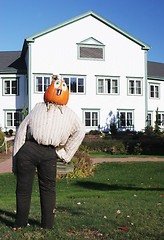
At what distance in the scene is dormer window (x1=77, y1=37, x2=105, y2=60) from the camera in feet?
80.0

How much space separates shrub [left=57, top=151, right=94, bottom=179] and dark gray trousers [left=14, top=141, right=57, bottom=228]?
208 inches

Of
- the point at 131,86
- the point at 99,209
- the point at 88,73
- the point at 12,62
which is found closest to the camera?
the point at 99,209

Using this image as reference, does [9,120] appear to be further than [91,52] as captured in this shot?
Yes

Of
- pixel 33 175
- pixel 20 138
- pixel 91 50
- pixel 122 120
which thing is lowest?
pixel 33 175

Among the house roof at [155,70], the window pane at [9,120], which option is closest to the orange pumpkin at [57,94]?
the window pane at [9,120]

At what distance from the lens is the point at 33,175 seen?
12.3 feet

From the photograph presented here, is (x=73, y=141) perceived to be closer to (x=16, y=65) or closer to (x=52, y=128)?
(x=52, y=128)

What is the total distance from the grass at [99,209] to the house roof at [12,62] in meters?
17.6

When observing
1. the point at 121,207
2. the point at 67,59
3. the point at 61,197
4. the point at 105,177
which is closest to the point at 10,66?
the point at 67,59

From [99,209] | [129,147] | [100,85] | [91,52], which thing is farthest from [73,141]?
[91,52]

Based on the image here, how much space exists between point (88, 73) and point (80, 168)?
1594cm

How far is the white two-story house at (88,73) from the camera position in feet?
77.3

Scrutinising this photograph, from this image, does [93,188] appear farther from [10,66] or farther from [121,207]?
[10,66]

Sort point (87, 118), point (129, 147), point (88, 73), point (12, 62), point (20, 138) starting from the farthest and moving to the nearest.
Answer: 1. point (12, 62)
2. point (87, 118)
3. point (88, 73)
4. point (129, 147)
5. point (20, 138)
